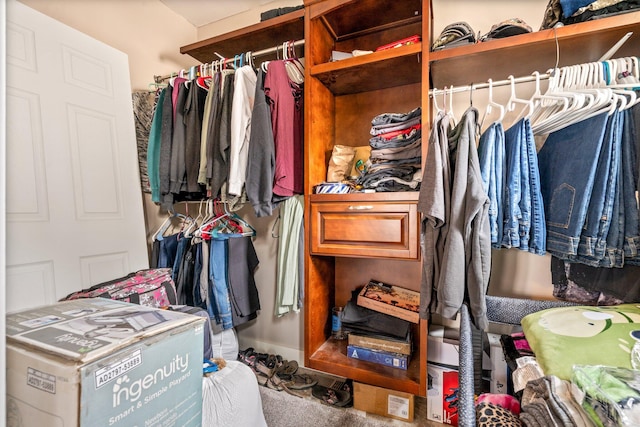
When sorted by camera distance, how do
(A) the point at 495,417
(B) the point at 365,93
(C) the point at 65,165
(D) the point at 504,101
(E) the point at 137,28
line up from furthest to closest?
(E) the point at 137,28, (B) the point at 365,93, (D) the point at 504,101, (C) the point at 65,165, (A) the point at 495,417

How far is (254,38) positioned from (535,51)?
139cm

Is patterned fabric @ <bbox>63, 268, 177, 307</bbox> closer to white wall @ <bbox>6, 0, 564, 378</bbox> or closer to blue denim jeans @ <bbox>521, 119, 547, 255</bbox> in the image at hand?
white wall @ <bbox>6, 0, 564, 378</bbox>

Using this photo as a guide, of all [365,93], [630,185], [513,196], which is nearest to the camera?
[630,185]

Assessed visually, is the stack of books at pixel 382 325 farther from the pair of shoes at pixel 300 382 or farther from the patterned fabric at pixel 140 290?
the patterned fabric at pixel 140 290

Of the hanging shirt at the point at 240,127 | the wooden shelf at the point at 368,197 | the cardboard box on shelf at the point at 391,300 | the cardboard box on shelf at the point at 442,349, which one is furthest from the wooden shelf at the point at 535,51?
the cardboard box on shelf at the point at 442,349

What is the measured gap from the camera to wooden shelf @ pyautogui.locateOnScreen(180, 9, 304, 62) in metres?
1.42

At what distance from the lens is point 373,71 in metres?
1.34

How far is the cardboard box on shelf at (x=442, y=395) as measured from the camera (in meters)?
1.30

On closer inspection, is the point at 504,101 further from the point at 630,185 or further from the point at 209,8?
the point at 209,8

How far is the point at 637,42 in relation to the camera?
104 cm

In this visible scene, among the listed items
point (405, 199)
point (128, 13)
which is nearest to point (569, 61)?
point (405, 199)

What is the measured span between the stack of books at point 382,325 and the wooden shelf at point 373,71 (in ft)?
3.76

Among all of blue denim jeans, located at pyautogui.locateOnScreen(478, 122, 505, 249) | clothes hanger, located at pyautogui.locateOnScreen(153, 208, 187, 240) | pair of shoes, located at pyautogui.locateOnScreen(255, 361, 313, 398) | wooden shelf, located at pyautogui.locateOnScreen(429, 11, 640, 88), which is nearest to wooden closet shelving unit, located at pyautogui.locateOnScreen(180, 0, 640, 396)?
wooden shelf, located at pyautogui.locateOnScreen(429, 11, 640, 88)

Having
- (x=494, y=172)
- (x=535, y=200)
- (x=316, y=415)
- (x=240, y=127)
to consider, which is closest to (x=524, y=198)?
(x=535, y=200)
